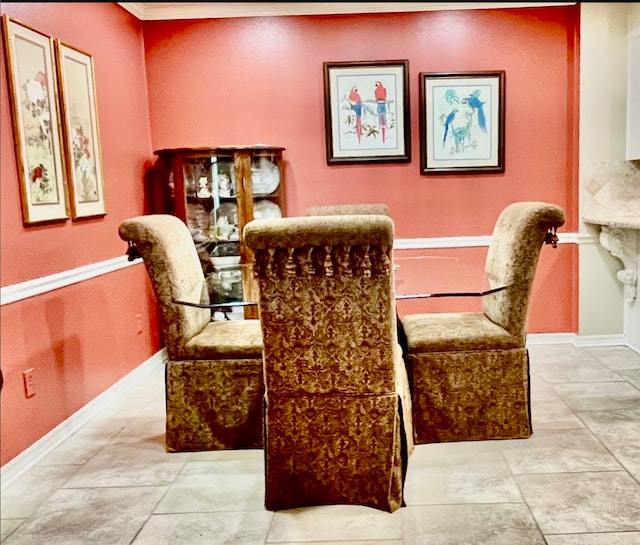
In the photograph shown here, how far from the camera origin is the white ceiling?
4.28 metres

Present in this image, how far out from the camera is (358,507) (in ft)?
7.64

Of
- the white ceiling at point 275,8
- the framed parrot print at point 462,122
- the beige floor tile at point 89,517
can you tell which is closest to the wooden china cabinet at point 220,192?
the white ceiling at point 275,8

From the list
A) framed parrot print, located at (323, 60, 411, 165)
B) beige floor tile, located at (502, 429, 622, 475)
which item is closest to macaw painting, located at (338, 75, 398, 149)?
framed parrot print, located at (323, 60, 411, 165)

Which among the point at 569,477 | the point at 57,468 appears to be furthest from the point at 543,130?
the point at 57,468

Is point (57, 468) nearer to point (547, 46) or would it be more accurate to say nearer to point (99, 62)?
point (99, 62)

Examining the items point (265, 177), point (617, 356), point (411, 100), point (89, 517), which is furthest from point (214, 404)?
point (617, 356)

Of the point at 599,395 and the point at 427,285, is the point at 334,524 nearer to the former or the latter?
the point at 427,285

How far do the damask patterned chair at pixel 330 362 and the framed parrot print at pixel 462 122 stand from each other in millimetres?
2482

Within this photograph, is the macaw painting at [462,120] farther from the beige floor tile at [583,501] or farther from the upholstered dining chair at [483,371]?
the beige floor tile at [583,501]

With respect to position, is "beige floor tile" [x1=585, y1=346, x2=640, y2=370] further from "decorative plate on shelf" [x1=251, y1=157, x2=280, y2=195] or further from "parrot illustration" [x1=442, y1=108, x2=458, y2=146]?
"decorative plate on shelf" [x1=251, y1=157, x2=280, y2=195]

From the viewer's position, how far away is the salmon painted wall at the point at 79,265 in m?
2.69

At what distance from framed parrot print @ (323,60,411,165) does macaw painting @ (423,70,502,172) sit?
0.17 m

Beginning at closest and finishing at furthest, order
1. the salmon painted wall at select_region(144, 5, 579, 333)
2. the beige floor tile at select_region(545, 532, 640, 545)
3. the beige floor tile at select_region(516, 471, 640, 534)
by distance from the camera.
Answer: the beige floor tile at select_region(545, 532, 640, 545), the beige floor tile at select_region(516, 471, 640, 534), the salmon painted wall at select_region(144, 5, 579, 333)

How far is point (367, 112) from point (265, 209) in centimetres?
97
